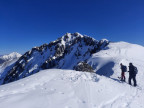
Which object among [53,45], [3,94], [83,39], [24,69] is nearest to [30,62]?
[24,69]

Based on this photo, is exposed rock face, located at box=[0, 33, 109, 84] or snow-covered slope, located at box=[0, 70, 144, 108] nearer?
snow-covered slope, located at box=[0, 70, 144, 108]

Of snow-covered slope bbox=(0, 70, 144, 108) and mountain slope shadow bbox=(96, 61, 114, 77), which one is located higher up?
mountain slope shadow bbox=(96, 61, 114, 77)

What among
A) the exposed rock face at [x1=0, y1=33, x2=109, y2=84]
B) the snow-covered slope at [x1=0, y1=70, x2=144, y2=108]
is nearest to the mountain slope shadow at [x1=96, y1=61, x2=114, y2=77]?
the snow-covered slope at [x1=0, y1=70, x2=144, y2=108]

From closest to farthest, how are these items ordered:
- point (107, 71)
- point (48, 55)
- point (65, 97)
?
point (65, 97) → point (107, 71) → point (48, 55)

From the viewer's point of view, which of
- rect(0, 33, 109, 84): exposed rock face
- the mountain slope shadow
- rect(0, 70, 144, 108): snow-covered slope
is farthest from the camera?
rect(0, 33, 109, 84): exposed rock face

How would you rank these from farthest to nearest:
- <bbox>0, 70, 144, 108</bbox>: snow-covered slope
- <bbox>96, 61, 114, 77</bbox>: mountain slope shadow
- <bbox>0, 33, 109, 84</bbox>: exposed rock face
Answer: <bbox>0, 33, 109, 84</bbox>: exposed rock face < <bbox>96, 61, 114, 77</bbox>: mountain slope shadow < <bbox>0, 70, 144, 108</bbox>: snow-covered slope

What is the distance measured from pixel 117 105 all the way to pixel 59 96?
3.81 m

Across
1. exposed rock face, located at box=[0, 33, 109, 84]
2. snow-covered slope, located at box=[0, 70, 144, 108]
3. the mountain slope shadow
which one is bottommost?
snow-covered slope, located at box=[0, 70, 144, 108]

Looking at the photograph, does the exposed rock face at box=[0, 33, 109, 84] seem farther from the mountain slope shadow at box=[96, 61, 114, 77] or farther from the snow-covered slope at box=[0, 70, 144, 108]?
the snow-covered slope at box=[0, 70, 144, 108]

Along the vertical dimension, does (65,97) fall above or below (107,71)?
below

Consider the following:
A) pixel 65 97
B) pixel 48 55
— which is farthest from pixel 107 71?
pixel 48 55

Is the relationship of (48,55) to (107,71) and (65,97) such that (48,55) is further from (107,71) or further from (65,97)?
(65,97)

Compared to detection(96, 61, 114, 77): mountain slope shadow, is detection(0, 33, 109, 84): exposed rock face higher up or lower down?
→ higher up

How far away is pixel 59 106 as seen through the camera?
23.9 ft
